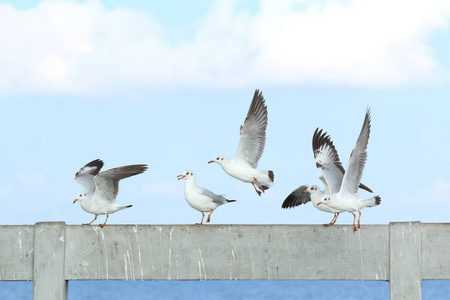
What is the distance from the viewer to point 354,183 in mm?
9078

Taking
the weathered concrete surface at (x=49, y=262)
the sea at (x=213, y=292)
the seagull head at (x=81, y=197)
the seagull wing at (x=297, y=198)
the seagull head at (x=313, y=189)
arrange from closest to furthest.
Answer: the weathered concrete surface at (x=49, y=262) < the seagull head at (x=313, y=189) < the seagull head at (x=81, y=197) < the seagull wing at (x=297, y=198) < the sea at (x=213, y=292)

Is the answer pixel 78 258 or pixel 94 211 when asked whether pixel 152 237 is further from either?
pixel 94 211

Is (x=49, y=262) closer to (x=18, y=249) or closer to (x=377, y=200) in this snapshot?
(x=18, y=249)

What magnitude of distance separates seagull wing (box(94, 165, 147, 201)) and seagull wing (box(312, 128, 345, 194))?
240 centimetres

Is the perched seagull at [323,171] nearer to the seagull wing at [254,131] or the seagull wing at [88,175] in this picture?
the seagull wing at [254,131]

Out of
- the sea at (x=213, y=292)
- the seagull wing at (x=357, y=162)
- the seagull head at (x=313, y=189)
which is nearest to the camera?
the seagull wing at (x=357, y=162)

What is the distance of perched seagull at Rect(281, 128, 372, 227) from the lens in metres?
10.0

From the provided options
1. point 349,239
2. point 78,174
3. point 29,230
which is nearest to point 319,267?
point 349,239

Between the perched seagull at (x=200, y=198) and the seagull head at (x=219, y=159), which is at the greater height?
the seagull head at (x=219, y=159)

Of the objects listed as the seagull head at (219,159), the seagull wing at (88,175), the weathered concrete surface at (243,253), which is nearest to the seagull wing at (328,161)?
the seagull head at (219,159)

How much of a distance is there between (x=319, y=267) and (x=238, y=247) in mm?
784

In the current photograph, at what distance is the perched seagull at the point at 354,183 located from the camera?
8.90m

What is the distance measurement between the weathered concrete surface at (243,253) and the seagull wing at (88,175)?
7.83ft

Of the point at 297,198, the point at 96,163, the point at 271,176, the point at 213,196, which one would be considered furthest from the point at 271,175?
the point at 96,163
